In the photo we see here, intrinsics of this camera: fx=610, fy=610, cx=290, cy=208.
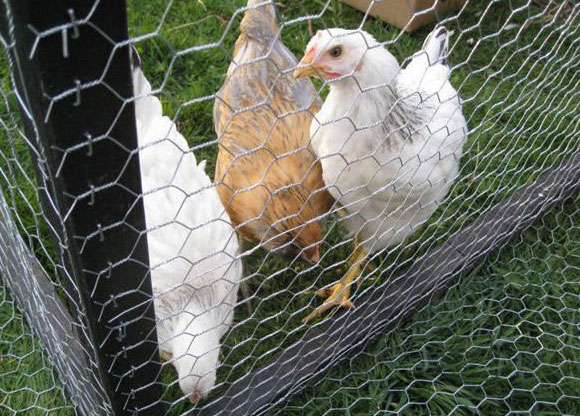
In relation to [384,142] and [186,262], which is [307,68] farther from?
[186,262]

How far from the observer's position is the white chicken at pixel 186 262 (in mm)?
1376

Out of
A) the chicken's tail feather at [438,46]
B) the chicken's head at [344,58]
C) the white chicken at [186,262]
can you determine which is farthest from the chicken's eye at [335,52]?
the chicken's tail feather at [438,46]

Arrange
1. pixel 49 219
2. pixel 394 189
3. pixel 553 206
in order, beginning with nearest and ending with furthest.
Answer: pixel 49 219
pixel 394 189
pixel 553 206

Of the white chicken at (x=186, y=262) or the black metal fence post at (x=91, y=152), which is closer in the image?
the black metal fence post at (x=91, y=152)

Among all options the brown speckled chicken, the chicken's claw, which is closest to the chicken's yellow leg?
the chicken's claw

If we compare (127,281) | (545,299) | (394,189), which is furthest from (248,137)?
(545,299)

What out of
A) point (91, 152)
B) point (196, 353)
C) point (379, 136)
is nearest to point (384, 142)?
point (379, 136)

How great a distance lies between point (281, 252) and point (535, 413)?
30.2 inches

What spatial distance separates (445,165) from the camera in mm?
1575

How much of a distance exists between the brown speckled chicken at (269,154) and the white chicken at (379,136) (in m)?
0.10

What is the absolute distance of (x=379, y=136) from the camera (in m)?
1.39

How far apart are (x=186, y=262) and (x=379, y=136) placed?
1.75 feet

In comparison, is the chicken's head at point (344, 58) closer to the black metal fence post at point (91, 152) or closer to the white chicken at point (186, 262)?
the white chicken at point (186, 262)

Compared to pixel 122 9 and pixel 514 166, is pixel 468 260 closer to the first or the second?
pixel 514 166
